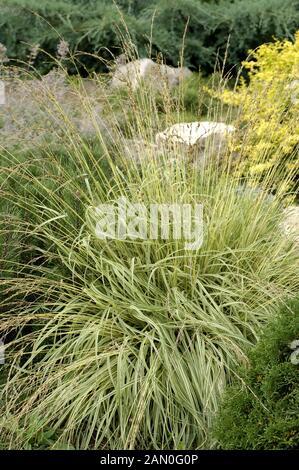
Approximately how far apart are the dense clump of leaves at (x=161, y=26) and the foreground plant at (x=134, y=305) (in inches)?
154

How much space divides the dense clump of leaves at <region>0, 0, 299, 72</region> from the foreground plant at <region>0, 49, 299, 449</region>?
154 inches

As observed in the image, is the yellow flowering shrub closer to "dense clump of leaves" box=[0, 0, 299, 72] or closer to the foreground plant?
the foreground plant

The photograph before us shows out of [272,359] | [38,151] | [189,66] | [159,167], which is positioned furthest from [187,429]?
[189,66]

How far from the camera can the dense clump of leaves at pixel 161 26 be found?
766 centimetres

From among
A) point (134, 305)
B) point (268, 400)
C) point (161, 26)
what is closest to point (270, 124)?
point (134, 305)

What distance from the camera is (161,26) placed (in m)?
7.93

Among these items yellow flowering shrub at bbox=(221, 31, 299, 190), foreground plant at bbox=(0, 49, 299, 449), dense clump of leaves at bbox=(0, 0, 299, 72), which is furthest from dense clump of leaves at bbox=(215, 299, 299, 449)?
dense clump of leaves at bbox=(0, 0, 299, 72)

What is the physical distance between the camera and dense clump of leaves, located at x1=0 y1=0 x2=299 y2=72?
7.66 meters

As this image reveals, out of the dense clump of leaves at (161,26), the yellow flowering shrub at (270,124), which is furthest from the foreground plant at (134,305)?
the dense clump of leaves at (161,26)

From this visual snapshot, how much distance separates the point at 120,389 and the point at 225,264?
81 cm

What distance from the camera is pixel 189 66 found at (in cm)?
807

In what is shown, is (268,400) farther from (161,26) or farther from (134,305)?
(161,26)
